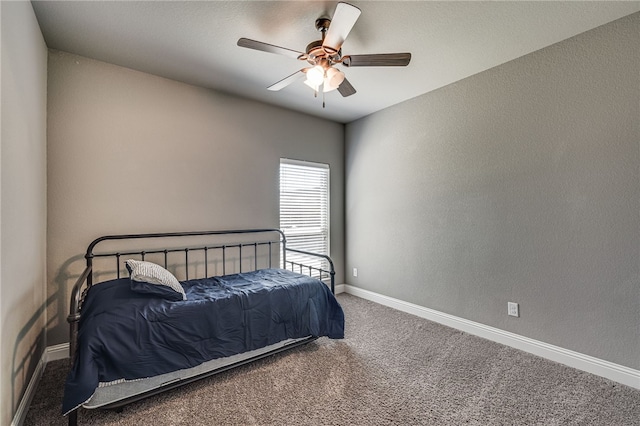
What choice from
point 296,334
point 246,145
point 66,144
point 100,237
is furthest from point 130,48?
point 296,334

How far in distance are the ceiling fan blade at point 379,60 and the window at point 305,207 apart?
1834 millimetres

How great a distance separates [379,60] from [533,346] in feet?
8.40

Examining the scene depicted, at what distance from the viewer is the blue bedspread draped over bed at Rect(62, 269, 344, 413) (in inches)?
64.7

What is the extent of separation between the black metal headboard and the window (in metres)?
0.22

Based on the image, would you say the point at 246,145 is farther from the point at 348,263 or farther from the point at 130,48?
the point at 348,263

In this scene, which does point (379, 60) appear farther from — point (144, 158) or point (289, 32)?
point (144, 158)

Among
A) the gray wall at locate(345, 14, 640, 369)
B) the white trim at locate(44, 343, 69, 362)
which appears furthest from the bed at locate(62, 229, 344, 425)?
the gray wall at locate(345, 14, 640, 369)

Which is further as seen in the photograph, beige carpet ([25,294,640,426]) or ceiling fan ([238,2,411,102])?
ceiling fan ([238,2,411,102])

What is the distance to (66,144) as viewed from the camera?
2.39m

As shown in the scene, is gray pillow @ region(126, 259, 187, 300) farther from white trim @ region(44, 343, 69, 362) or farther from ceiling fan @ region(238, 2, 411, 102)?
ceiling fan @ region(238, 2, 411, 102)

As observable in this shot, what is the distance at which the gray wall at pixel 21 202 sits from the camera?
1.42 meters

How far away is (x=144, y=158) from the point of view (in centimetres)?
271

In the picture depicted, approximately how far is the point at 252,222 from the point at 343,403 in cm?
210

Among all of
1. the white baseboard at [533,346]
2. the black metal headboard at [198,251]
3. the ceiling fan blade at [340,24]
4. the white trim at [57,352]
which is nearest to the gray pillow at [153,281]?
the black metal headboard at [198,251]
